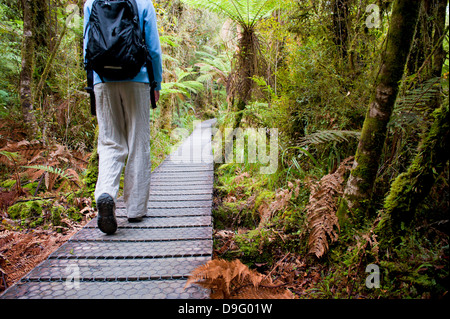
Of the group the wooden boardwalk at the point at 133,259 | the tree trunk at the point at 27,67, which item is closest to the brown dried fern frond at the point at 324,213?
the wooden boardwalk at the point at 133,259

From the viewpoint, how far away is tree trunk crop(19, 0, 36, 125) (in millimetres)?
4676

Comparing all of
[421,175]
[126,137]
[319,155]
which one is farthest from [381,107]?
[126,137]

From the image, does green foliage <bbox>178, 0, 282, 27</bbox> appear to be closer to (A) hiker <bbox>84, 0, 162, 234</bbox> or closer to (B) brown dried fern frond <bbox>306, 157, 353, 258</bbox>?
(A) hiker <bbox>84, 0, 162, 234</bbox>

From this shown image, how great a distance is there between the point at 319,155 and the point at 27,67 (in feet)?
16.5

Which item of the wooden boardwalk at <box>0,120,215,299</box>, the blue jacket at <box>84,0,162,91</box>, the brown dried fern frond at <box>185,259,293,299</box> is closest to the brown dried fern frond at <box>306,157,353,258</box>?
the brown dried fern frond at <box>185,259,293,299</box>

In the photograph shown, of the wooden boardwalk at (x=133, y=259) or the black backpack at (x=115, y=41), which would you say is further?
the black backpack at (x=115, y=41)

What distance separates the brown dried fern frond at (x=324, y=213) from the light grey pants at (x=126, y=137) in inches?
60.1

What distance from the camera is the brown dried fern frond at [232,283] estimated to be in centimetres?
152

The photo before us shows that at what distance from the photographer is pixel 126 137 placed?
2.67 metres

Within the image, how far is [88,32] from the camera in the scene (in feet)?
7.34

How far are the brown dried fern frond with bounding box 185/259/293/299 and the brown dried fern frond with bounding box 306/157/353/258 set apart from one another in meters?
0.48

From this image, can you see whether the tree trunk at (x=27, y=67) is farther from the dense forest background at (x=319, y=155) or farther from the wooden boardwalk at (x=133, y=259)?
the wooden boardwalk at (x=133, y=259)
